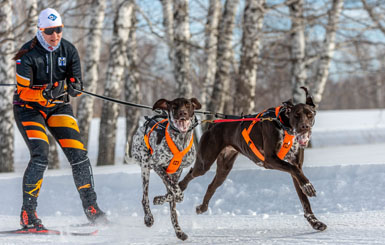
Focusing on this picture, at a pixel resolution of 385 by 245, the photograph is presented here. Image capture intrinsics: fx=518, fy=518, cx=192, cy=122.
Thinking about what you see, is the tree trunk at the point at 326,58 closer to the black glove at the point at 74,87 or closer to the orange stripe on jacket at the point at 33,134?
the black glove at the point at 74,87

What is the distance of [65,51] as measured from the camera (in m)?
4.61

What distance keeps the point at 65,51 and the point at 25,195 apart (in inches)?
52.0

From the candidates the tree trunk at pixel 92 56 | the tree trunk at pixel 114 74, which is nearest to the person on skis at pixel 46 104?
the tree trunk at pixel 114 74

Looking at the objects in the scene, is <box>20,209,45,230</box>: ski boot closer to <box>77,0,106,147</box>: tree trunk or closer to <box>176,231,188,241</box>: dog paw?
<box>176,231,188,241</box>: dog paw

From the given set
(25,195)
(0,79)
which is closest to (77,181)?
(25,195)

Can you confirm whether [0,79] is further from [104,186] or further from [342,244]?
[342,244]

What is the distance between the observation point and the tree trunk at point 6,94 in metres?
10.0

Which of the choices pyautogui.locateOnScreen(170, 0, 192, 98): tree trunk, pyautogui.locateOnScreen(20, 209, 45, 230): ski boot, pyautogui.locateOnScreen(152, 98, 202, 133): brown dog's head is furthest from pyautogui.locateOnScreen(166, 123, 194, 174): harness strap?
pyautogui.locateOnScreen(170, 0, 192, 98): tree trunk

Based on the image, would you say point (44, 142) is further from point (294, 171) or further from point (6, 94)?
point (6, 94)

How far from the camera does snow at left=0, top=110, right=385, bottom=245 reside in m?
4.20

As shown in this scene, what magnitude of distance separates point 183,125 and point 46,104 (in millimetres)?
1289

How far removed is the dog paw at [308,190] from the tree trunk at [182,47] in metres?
6.81

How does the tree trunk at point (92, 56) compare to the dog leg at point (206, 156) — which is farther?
the tree trunk at point (92, 56)

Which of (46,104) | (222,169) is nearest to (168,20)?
(222,169)
